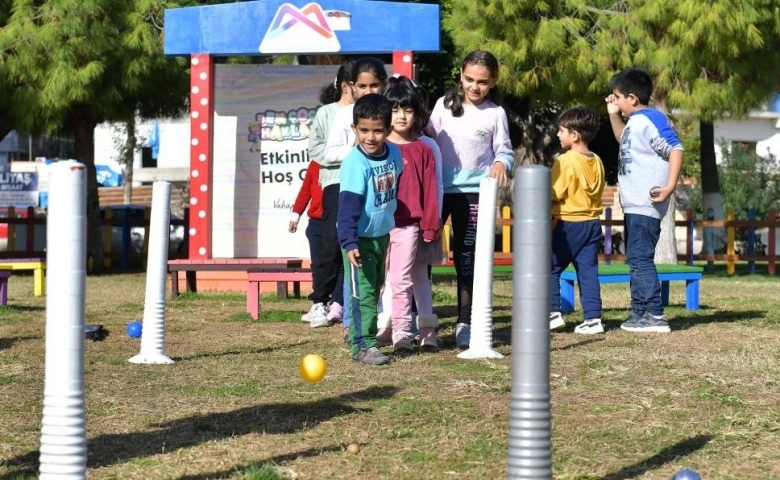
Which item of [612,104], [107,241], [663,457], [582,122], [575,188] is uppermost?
[612,104]

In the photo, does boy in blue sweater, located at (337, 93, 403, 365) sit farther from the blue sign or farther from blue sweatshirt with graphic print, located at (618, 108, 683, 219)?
the blue sign

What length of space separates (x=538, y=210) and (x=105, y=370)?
3.87 metres

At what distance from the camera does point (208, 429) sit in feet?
16.6

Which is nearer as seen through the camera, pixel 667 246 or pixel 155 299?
pixel 155 299

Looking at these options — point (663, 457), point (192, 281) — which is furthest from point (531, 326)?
point (192, 281)

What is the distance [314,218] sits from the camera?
9.87m

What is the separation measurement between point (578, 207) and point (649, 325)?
998 mm

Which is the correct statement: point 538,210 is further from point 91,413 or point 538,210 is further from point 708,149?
point 708,149

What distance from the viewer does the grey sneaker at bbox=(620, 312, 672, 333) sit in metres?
8.89

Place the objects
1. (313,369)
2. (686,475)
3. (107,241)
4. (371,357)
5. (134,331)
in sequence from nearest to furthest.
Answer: (686,475) → (313,369) → (371,357) → (134,331) → (107,241)

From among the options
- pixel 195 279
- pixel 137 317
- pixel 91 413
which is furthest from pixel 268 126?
pixel 91 413

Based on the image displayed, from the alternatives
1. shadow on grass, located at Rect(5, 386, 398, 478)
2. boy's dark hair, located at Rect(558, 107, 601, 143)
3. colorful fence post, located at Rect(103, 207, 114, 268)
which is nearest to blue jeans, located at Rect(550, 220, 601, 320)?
boy's dark hair, located at Rect(558, 107, 601, 143)

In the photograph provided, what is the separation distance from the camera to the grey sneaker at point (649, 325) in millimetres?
8891

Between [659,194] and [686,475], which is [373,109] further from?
[686,475]
